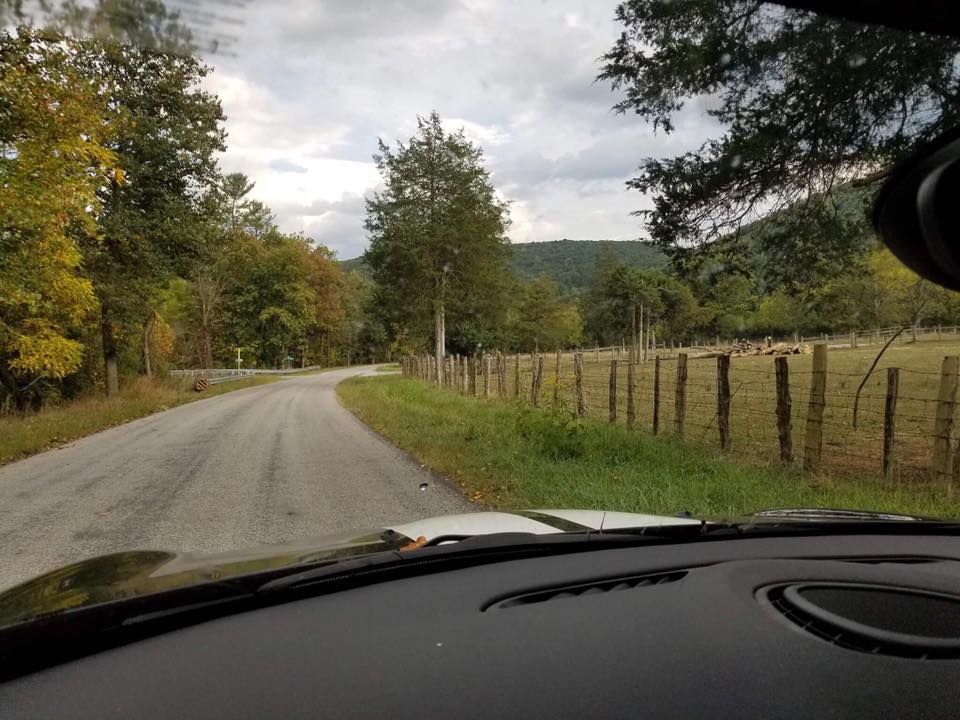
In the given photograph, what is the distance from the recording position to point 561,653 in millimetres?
1562

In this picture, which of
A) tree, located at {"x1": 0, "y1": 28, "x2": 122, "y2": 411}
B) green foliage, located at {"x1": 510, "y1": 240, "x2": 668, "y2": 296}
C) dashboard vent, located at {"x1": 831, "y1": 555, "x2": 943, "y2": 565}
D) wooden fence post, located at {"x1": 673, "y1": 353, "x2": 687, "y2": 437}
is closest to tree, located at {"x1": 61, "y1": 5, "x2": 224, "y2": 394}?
tree, located at {"x1": 0, "y1": 28, "x2": 122, "y2": 411}

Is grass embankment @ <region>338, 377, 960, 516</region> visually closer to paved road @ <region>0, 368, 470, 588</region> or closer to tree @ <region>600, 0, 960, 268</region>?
paved road @ <region>0, 368, 470, 588</region>

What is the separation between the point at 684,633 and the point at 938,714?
0.55 m

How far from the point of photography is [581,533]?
8.13ft

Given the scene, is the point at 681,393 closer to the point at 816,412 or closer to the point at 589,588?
the point at 816,412

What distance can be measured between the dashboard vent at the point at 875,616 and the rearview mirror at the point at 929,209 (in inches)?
38.4

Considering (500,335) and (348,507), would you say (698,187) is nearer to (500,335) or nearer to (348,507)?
(348,507)

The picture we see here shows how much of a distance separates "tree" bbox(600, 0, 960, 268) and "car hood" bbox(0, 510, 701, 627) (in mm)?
2410

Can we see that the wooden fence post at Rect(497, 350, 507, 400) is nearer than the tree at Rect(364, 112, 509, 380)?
Yes

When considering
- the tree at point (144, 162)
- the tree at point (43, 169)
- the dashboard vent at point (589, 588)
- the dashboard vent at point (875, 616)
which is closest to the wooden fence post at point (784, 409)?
the dashboard vent at point (875, 616)

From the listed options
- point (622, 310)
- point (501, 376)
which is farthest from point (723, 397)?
point (622, 310)

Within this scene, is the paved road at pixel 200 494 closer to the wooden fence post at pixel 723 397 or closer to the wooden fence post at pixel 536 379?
the wooden fence post at pixel 723 397

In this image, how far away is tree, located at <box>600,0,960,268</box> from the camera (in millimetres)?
3521

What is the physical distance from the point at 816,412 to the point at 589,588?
5.95m
